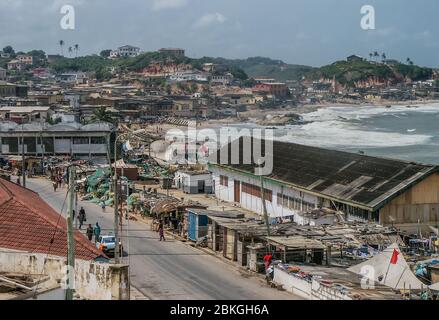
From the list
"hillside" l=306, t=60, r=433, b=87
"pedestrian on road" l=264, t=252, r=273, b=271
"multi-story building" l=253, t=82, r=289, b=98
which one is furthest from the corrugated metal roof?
"hillside" l=306, t=60, r=433, b=87

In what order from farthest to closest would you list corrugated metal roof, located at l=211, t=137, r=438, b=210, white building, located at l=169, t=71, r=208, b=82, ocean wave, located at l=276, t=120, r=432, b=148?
white building, located at l=169, t=71, r=208, b=82 < ocean wave, located at l=276, t=120, r=432, b=148 < corrugated metal roof, located at l=211, t=137, r=438, b=210

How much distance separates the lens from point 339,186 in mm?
24062

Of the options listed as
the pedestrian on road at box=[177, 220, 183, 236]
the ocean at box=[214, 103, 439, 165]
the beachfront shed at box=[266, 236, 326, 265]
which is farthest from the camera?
the ocean at box=[214, 103, 439, 165]

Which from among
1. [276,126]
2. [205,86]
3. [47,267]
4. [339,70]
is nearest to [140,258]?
[47,267]

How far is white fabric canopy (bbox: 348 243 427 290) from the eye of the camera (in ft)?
50.8

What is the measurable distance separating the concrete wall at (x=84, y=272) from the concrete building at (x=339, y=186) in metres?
10.2

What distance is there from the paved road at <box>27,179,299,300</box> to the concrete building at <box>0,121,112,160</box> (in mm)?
21359

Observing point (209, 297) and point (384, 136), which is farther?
point (384, 136)

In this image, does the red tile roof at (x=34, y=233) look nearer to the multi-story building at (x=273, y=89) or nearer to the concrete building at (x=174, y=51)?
the multi-story building at (x=273, y=89)

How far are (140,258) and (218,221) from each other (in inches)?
90.9

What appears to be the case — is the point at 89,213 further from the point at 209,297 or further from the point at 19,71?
the point at 19,71

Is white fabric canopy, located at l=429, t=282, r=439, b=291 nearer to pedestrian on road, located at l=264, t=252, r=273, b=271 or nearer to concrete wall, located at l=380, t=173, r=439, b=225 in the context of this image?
pedestrian on road, located at l=264, t=252, r=273, b=271
